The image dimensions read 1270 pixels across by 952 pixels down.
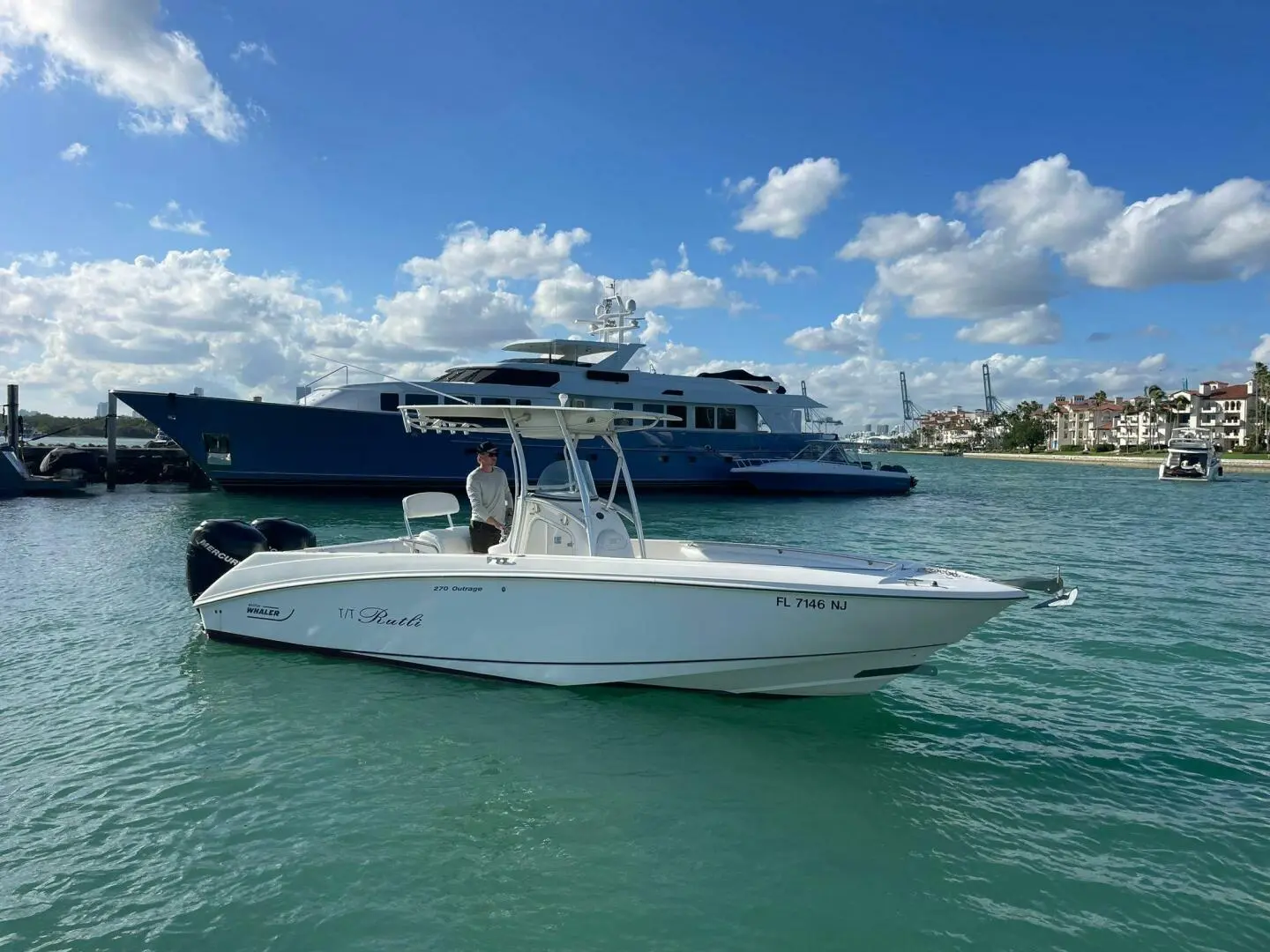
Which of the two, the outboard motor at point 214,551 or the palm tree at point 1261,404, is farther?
the palm tree at point 1261,404

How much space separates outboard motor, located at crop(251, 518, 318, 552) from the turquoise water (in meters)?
1.32

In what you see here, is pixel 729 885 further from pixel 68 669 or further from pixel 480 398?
pixel 480 398

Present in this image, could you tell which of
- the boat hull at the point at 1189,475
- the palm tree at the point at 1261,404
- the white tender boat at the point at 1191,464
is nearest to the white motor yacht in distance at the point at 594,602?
the boat hull at the point at 1189,475

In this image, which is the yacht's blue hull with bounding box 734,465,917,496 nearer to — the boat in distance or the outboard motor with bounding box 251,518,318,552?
the boat in distance

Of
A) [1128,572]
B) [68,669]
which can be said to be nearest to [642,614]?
[68,669]

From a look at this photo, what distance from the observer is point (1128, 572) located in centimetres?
1466

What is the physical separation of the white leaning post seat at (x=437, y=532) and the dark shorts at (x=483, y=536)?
129 mm

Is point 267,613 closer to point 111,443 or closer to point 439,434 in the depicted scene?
point 439,434

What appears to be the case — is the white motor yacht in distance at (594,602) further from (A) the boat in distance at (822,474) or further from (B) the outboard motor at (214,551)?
(A) the boat in distance at (822,474)

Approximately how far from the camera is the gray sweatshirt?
8086mm

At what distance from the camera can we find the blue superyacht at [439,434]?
26922mm

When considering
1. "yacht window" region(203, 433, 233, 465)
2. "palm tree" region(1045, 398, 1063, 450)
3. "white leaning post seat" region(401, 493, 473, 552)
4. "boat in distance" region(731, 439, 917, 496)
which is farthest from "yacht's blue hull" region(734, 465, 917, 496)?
"palm tree" region(1045, 398, 1063, 450)

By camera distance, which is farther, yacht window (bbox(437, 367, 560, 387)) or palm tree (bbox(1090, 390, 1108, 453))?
palm tree (bbox(1090, 390, 1108, 453))

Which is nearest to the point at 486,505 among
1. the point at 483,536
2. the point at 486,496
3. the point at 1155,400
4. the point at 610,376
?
the point at 486,496
